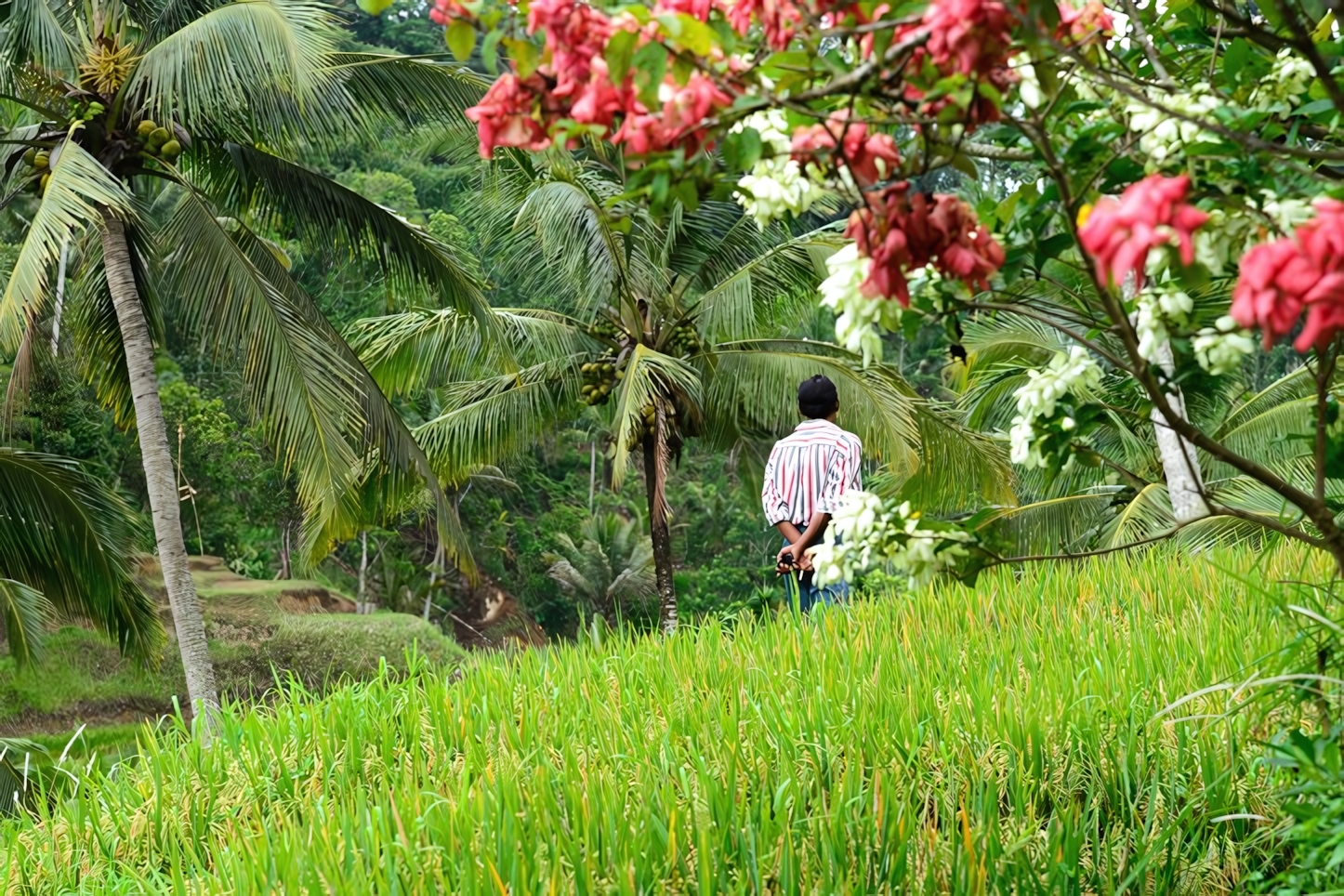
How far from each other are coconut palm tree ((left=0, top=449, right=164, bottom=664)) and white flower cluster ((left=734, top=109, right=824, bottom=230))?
6.64 metres

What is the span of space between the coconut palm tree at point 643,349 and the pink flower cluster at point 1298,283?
8.67 metres

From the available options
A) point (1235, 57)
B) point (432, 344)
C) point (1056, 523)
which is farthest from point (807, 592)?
point (432, 344)

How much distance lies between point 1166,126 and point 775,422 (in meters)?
10.1

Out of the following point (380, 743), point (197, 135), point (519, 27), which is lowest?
point (380, 743)

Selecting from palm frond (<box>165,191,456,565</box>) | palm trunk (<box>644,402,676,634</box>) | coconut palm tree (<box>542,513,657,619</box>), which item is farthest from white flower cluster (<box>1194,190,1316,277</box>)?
coconut palm tree (<box>542,513,657,619</box>)

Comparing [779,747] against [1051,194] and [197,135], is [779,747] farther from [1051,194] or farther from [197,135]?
[197,135]

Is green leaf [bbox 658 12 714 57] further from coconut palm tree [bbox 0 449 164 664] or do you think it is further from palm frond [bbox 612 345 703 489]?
palm frond [bbox 612 345 703 489]

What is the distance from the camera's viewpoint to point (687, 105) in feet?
4.99

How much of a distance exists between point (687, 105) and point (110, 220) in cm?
686

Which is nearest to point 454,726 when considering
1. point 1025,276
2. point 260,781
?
point 260,781

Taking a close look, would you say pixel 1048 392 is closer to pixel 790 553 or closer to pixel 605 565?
pixel 790 553

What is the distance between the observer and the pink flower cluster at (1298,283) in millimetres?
1180

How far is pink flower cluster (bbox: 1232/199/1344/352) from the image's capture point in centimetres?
118

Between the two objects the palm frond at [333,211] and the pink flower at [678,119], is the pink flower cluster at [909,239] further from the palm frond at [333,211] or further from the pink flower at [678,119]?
the palm frond at [333,211]
